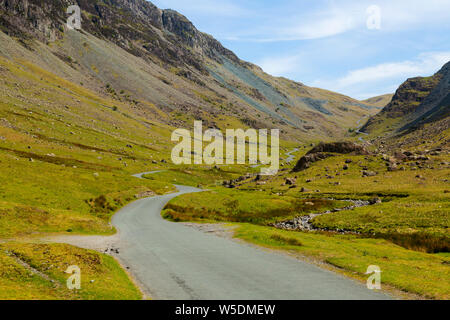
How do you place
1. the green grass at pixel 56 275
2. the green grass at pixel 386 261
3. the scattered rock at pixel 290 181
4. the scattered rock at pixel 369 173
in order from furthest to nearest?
the scattered rock at pixel 290 181
the scattered rock at pixel 369 173
the green grass at pixel 386 261
the green grass at pixel 56 275

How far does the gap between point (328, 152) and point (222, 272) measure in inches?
4935

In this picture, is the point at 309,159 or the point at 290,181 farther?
the point at 309,159

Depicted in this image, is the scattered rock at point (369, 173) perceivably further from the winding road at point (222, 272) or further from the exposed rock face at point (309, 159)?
the winding road at point (222, 272)

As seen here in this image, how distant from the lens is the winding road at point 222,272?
728 inches

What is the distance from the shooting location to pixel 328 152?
449ft

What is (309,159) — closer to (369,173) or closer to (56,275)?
(369,173)

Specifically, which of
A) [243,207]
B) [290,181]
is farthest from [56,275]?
[290,181]

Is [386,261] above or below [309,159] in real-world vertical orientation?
below

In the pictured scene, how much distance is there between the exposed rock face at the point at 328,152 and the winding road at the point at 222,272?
340ft
